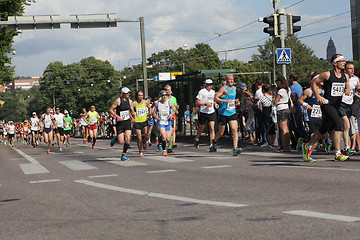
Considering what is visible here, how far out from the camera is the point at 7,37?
33.6 metres

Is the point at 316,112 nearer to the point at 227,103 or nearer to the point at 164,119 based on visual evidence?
the point at 227,103

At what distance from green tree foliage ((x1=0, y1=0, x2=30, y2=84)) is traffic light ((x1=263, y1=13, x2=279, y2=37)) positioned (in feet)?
63.5

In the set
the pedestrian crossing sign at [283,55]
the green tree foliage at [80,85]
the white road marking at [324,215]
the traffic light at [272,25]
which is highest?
the green tree foliage at [80,85]

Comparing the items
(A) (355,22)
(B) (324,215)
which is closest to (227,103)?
(B) (324,215)

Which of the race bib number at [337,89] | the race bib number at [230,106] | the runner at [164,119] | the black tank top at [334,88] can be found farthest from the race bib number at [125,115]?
the race bib number at [337,89]

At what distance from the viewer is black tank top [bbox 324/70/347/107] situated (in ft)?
34.8

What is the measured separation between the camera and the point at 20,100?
6314 inches

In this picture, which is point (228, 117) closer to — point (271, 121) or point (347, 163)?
point (271, 121)

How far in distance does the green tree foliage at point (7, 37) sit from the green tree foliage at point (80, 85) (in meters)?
67.4

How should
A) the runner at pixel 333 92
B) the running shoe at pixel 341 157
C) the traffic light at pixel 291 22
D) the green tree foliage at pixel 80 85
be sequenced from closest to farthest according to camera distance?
the runner at pixel 333 92, the running shoe at pixel 341 157, the traffic light at pixel 291 22, the green tree foliage at pixel 80 85

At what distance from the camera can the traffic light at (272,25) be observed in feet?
56.6

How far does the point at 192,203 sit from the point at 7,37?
95.0 ft

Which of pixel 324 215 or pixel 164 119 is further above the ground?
pixel 164 119

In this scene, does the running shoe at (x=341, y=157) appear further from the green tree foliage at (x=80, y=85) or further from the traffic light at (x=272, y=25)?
the green tree foliage at (x=80, y=85)
